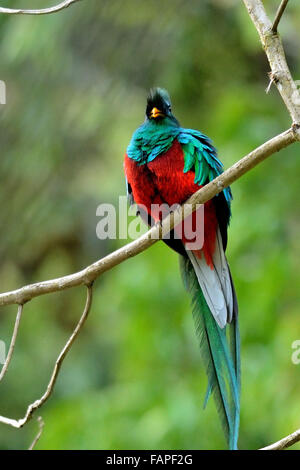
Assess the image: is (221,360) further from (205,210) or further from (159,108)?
(159,108)

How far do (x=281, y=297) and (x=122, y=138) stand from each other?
8.35ft

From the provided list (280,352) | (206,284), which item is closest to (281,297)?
(280,352)

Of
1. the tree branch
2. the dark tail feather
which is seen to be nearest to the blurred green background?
the dark tail feather

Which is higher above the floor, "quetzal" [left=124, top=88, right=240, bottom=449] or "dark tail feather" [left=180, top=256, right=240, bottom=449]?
"quetzal" [left=124, top=88, right=240, bottom=449]

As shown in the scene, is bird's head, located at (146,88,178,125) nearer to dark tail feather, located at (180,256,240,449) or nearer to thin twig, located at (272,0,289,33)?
dark tail feather, located at (180,256,240,449)

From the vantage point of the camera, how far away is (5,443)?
7137 mm

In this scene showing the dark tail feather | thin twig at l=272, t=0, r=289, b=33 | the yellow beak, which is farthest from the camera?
the yellow beak

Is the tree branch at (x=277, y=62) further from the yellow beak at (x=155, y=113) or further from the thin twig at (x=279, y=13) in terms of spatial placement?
the yellow beak at (x=155, y=113)

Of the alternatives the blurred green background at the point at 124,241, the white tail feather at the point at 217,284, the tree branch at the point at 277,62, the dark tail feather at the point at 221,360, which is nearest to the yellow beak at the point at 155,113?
the white tail feather at the point at 217,284

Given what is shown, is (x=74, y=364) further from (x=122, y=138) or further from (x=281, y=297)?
(x=281, y=297)

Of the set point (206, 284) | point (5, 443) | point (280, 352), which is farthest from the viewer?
point (5, 443)

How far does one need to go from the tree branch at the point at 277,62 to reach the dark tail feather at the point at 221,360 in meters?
1.04

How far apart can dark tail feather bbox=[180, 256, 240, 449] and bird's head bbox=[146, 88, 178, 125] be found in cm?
67

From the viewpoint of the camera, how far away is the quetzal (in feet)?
10.6
